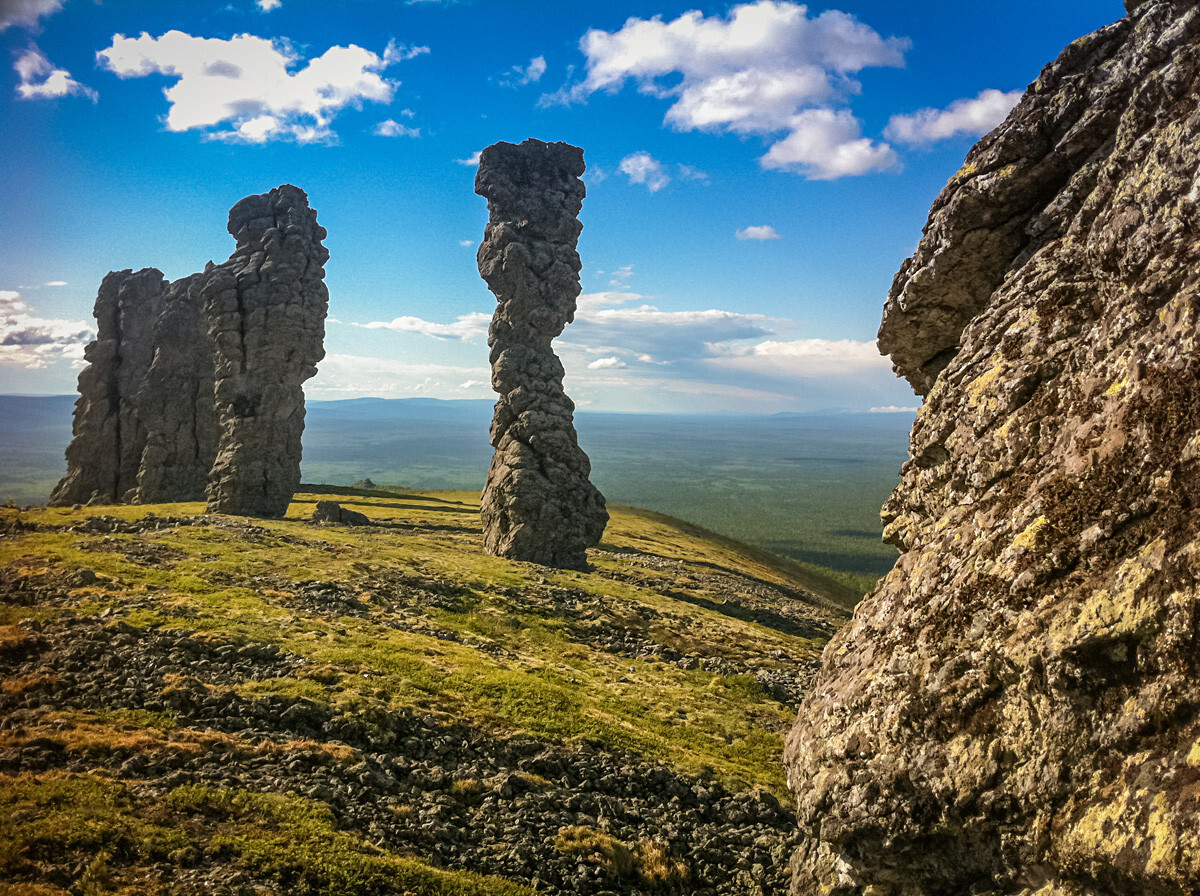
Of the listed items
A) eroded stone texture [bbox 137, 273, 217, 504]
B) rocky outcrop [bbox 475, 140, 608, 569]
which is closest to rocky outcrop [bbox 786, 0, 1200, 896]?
rocky outcrop [bbox 475, 140, 608, 569]

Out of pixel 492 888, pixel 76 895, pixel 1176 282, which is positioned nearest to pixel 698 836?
pixel 492 888

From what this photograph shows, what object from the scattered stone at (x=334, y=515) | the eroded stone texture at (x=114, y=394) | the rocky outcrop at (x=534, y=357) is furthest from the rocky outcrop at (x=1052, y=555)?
the eroded stone texture at (x=114, y=394)

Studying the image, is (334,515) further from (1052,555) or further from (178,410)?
(1052,555)

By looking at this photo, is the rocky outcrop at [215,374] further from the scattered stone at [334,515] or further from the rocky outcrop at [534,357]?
the rocky outcrop at [534,357]

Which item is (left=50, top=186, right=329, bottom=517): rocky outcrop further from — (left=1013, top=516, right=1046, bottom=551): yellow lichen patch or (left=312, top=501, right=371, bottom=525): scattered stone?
(left=1013, top=516, right=1046, bottom=551): yellow lichen patch

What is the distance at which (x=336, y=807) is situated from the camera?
63.5 ft

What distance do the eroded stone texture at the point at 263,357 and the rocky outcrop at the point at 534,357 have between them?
2800 cm

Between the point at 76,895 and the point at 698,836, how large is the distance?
16623mm

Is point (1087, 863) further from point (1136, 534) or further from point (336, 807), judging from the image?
point (336, 807)

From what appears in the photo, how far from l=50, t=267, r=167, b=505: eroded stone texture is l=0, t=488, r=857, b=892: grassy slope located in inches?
1588

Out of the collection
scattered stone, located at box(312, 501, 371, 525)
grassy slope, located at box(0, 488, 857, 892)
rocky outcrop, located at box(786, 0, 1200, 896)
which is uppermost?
rocky outcrop, located at box(786, 0, 1200, 896)

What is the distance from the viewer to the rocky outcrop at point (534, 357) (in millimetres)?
64562

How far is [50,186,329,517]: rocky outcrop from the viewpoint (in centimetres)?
8112

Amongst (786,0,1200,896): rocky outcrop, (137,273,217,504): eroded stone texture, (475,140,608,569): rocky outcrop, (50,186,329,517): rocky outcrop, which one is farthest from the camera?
(137,273,217,504): eroded stone texture
